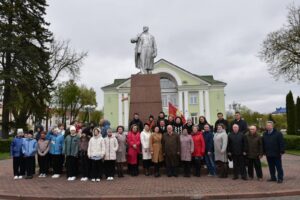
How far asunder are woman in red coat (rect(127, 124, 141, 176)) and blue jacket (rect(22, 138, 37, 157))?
3160 millimetres

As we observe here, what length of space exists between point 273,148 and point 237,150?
1018 mm

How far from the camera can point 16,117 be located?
98.4ft

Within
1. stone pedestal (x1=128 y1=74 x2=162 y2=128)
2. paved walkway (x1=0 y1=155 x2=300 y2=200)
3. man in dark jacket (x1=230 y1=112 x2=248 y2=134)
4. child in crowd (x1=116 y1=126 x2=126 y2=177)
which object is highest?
stone pedestal (x1=128 y1=74 x2=162 y2=128)

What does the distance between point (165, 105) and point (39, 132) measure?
40796 millimetres

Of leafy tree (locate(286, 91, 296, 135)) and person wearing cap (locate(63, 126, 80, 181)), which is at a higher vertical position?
leafy tree (locate(286, 91, 296, 135))

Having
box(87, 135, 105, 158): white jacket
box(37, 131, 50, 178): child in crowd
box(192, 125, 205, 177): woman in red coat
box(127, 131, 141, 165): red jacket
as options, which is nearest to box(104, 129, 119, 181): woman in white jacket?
box(87, 135, 105, 158): white jacket

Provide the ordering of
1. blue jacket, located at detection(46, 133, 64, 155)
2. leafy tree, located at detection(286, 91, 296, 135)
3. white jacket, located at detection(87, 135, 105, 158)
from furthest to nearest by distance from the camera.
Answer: leafy tree, located at detection(286, 91, 296, 135) → blue jacket, located at detection(46, 133, 64, 155) → white jacket, located at detection(87, 135, 105, 158)

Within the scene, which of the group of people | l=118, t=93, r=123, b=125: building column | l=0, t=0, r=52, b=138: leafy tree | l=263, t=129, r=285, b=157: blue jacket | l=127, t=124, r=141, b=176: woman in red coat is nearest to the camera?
l=263, t=129, r=285, b=157: blue jacket

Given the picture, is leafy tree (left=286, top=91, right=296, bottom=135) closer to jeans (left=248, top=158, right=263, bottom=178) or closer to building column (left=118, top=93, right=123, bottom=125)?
building column (left=118, top=93, right=123, bottom=125)

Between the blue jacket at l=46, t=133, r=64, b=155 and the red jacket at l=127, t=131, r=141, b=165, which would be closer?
the red jacket at l=127, t=131, r=141, b=165

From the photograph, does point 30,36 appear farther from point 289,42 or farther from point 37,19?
point 289,42

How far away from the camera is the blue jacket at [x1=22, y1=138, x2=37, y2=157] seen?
10930mm

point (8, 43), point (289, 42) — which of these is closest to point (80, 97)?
point (8, 43)

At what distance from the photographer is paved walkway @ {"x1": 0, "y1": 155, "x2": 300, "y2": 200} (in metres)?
7.75
